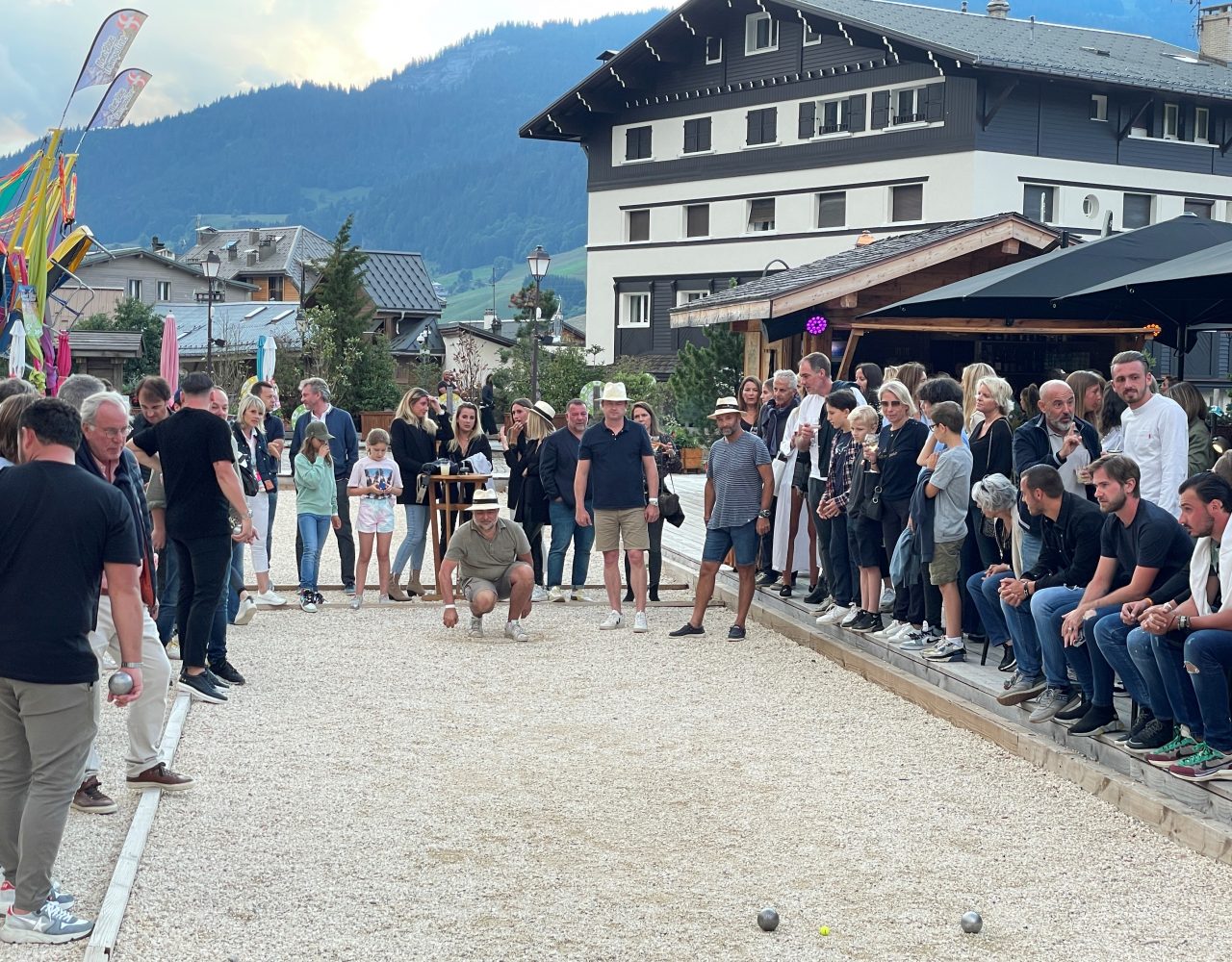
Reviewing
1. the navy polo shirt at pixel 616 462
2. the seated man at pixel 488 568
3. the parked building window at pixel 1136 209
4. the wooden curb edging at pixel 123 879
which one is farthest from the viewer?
the parked building window at pixel 1136 209

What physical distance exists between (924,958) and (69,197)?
69.7 feet

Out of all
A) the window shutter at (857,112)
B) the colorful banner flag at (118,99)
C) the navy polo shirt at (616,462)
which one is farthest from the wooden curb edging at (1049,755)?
the window shutter at (857,112)

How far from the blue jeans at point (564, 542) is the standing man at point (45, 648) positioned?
8.04 metres

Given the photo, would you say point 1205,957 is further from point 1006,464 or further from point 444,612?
point 444,612

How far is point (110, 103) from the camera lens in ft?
69.5

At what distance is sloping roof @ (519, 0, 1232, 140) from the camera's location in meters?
41.5

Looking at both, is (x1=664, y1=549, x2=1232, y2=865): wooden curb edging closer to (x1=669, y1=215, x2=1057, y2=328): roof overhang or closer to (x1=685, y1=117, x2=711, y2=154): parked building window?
(x1=669, y1=215, x2=1057, y2=328): roof overhang

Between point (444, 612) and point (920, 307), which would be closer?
point (444, 612)

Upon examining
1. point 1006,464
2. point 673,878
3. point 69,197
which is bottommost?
point 673,878

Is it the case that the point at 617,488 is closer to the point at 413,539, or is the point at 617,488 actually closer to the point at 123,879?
the point at 413,539

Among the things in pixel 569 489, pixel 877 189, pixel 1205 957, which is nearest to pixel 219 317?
pixel 877 189

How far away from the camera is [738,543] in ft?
37.3

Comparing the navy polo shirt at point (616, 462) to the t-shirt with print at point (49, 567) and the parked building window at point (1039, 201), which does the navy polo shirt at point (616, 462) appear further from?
the parked building window at point (1039, 201)

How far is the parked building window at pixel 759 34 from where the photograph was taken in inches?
1832
